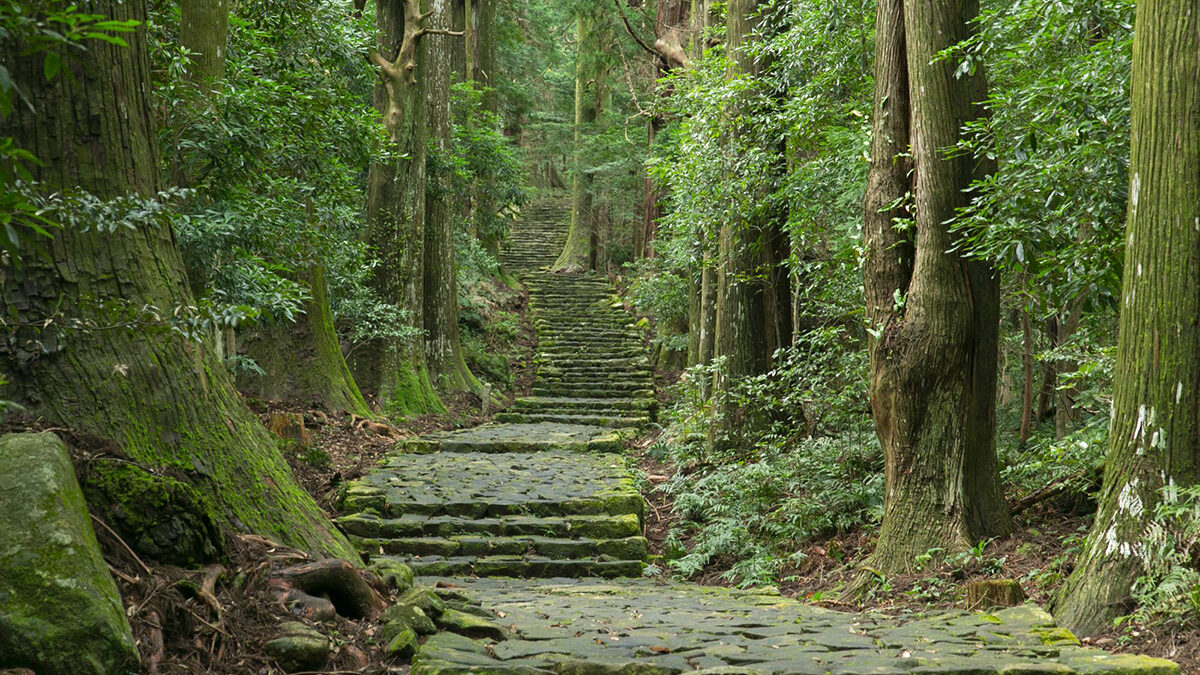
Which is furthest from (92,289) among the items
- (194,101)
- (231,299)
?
(194,101)

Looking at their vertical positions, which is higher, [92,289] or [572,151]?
[572,151]

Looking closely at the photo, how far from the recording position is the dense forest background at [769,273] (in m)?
4.05

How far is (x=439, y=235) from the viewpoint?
51.3ft

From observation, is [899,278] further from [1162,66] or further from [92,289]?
[92,289]

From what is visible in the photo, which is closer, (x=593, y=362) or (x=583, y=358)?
(x=593, y=362)

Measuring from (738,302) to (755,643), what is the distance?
22.7 ft

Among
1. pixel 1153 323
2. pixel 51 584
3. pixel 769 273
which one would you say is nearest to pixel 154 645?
pixel 51 584

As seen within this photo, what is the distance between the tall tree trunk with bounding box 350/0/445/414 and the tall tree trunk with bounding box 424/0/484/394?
36.6 inches

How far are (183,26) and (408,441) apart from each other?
5.96 m

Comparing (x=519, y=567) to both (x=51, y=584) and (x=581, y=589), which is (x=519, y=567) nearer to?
(x=581, y=589)

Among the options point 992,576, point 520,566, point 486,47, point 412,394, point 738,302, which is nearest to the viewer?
point 992,576

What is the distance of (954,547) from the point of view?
606 cm

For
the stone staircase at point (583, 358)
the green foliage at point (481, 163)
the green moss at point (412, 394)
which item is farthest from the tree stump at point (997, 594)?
the green foliage at point (481, 163)

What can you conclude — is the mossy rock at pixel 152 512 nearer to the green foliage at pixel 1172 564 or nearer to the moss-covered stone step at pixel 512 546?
the moss-covered stone step at pixel 512 546
